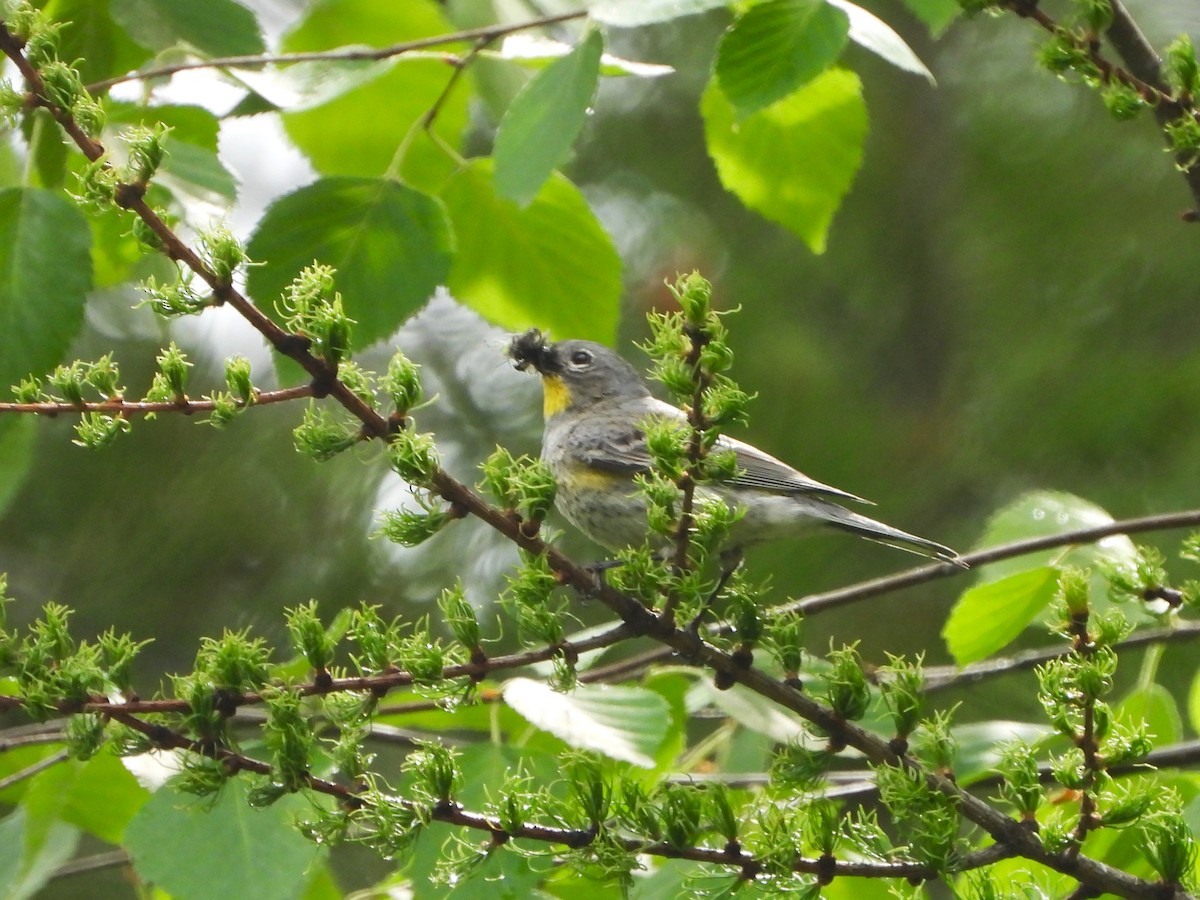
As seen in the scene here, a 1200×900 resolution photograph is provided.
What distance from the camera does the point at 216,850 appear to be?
205cm

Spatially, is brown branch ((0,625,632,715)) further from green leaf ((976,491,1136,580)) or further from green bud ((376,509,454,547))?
green leaf ((976,491,1136,580))

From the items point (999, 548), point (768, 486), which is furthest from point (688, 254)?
point (999, 548)

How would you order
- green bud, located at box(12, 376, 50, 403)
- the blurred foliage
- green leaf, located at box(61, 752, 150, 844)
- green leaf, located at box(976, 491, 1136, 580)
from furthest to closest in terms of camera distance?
the blurred foliage < green leaf, located at box(976, 491, 1136, 580) < green leaf, located at box(61, 752, 150, 844) < green bud, located at box(12, 376, 50, 403)

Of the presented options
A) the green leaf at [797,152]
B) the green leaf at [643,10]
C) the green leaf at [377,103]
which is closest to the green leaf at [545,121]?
the green leaf at [643,10]

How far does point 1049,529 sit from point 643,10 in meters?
1.67

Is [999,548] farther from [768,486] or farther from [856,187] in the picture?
[856,187]

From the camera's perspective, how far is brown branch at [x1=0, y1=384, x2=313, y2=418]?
5.60 feet

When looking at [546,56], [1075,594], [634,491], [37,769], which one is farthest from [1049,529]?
[37,769]

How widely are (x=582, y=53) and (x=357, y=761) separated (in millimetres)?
1058

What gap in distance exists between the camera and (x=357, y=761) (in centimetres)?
181

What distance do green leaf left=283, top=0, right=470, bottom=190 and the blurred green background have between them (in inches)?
87.7

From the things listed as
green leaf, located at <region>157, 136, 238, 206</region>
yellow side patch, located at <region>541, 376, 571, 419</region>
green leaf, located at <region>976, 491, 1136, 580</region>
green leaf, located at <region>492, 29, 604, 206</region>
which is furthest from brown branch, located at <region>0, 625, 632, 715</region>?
yellow side patch, located at <region>541, 376, 571, 419</region>

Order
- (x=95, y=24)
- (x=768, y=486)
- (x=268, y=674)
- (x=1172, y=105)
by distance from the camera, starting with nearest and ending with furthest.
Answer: (x=268, y=674) → (x=1172, y=105) → (x=95, y=24) → (x=768, y=486)

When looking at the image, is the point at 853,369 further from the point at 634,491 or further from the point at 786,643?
the point at 786,643
